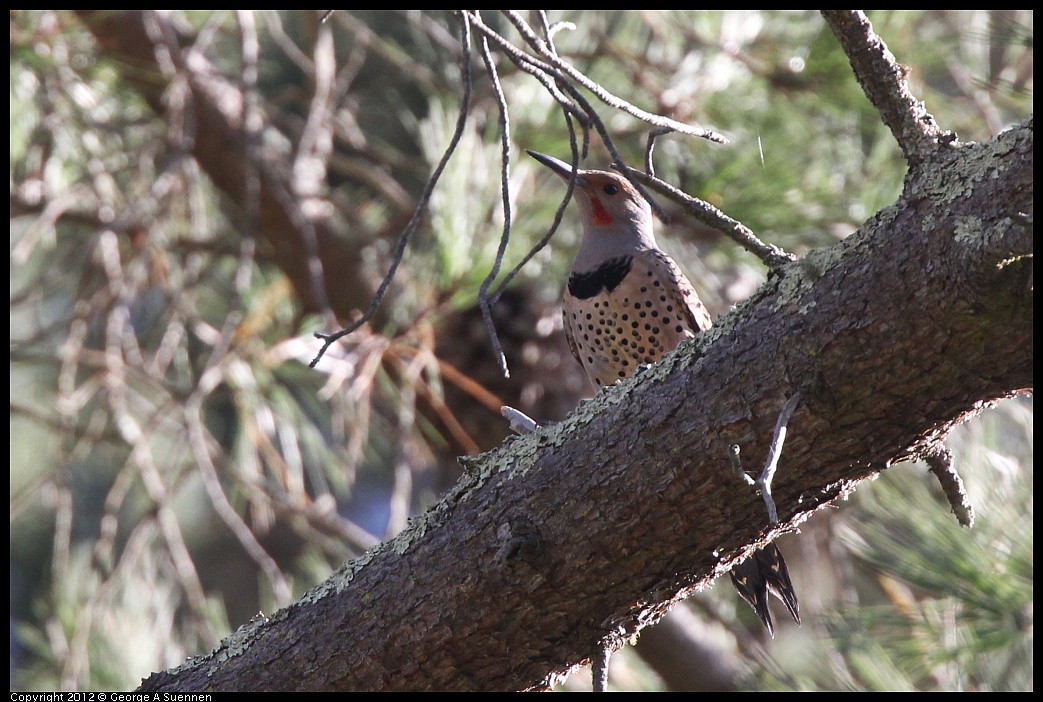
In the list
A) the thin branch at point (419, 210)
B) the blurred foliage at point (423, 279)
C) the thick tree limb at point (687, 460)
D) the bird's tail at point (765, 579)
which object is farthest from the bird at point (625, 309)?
the thick tree limb at point (687, 460)

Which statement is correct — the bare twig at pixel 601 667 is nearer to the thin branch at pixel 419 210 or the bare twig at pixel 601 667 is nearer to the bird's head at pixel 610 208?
the thin branch at pixel 419 210

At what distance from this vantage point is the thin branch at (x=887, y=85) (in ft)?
4.87

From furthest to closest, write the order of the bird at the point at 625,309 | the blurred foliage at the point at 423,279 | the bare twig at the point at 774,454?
the bird at the point at 625,309 → the blurred foliage at the point at 423,279 → the bare twig at the point at 774,454

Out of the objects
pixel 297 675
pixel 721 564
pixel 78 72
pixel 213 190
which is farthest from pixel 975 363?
pixel 213 190

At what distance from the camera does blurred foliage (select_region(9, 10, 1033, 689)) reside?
9.30ft

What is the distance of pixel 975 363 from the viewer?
140 cm

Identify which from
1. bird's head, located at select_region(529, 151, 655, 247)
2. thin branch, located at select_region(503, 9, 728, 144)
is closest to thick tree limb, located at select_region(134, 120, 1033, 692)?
thin branch, located at select_region(503, 9, 728, 144)

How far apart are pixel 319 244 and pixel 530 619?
2.37m

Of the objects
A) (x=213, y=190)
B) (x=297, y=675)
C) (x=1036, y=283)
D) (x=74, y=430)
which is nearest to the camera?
(x=1036, y=283)

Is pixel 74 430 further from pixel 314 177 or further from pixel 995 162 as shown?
pixel 995 162

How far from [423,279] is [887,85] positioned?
7.13 ft

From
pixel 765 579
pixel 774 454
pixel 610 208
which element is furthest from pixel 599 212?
pixel 774 454

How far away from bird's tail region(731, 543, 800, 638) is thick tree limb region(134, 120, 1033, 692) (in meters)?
0.79

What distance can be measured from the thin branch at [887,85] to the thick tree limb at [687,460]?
0.06 metres
